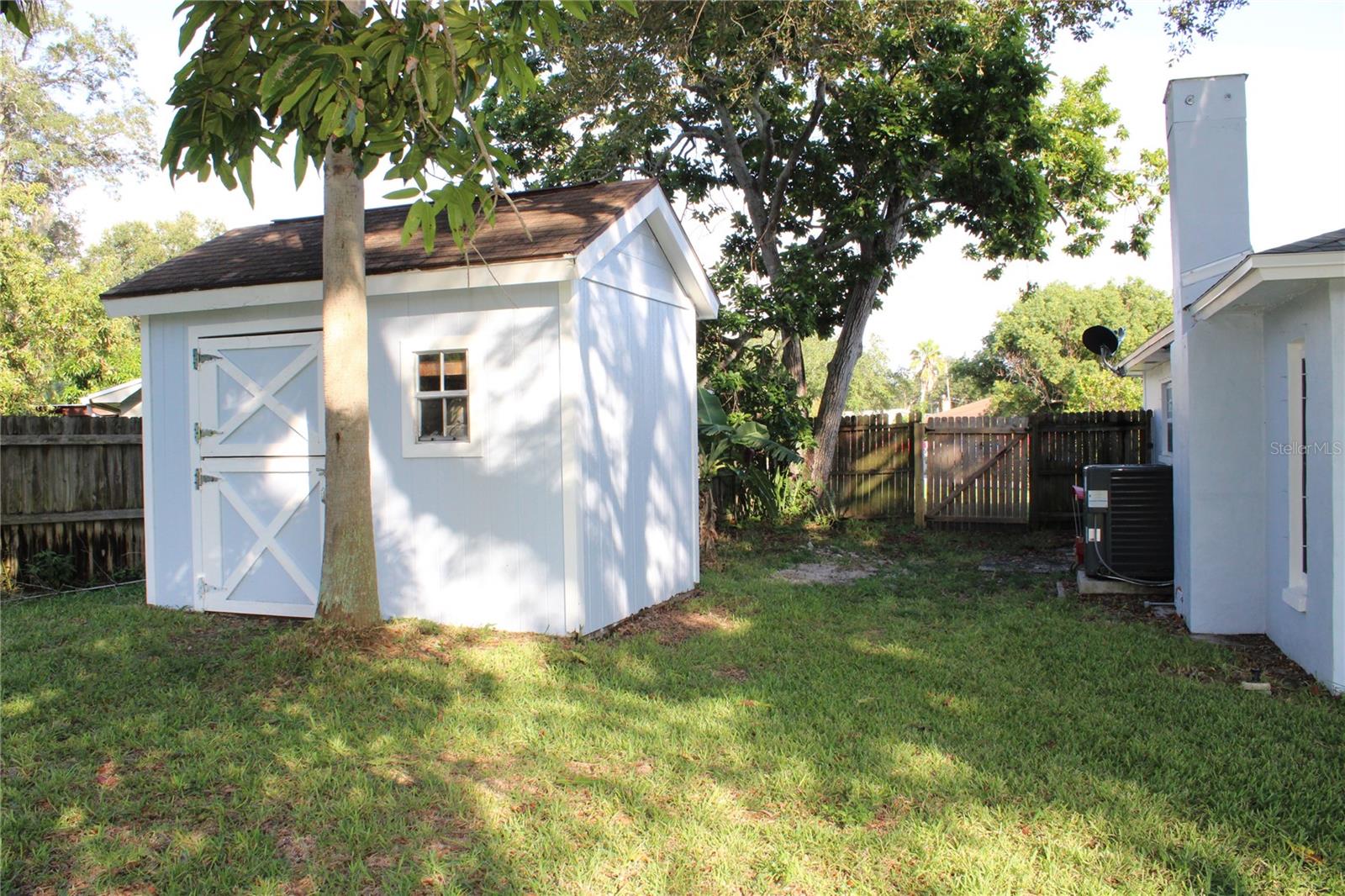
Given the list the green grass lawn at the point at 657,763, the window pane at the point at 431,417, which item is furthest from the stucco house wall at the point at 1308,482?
the window pane at the point at 431,417

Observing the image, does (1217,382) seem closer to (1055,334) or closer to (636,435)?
(636,435)

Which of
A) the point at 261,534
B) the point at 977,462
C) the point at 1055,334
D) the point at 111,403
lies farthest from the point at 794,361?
the point at 1055,334

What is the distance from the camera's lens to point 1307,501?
5.99 m

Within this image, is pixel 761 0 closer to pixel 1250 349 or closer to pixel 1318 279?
pixel 1250 349

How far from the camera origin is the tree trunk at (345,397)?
6.43 m

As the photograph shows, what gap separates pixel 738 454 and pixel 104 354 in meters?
12.4

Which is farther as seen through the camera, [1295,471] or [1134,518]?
[1134,518]

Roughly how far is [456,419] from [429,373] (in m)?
0.44

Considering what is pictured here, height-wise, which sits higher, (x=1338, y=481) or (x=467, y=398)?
(x=467, y=398)

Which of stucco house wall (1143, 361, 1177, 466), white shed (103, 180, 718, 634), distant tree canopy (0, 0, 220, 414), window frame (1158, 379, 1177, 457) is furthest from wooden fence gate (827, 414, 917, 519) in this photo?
distant tree canopy (0, 0, 220, 414)

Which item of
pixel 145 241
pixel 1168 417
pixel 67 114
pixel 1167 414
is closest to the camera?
pixel 1168 417

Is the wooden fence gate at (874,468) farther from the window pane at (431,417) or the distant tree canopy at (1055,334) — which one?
the distant tree canopy at (1055,334)

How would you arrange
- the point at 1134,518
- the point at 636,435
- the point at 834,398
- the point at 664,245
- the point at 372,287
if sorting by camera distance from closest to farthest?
the point at 372,287
the point at 636,435
the point at 1134,518
the point at 664,245
the point at 834,398

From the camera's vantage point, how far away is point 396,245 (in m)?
7.80
